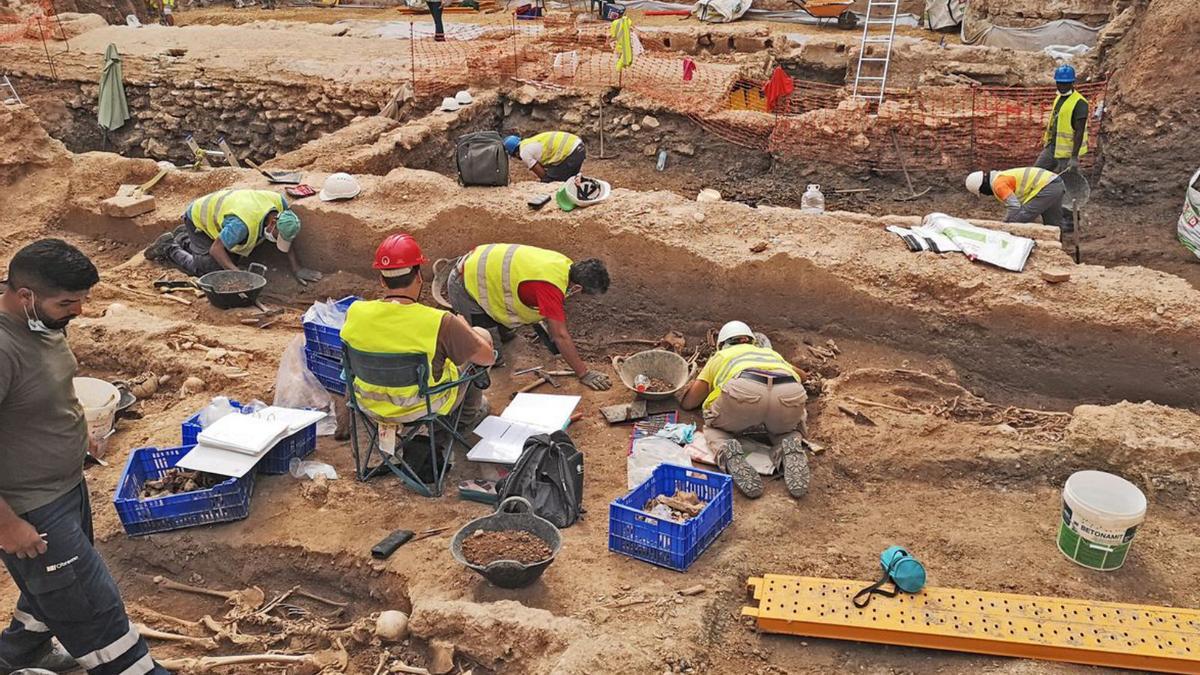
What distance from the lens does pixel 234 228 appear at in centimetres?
769

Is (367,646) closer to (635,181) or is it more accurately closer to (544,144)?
(544,144)

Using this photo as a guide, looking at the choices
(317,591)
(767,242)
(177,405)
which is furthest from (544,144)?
(317,591)

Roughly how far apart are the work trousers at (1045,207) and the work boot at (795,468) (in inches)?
176

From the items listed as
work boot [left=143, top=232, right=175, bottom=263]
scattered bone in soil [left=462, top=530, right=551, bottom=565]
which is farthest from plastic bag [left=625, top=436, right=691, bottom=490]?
work boot [left=143, top=232, right=175, bottom=263]

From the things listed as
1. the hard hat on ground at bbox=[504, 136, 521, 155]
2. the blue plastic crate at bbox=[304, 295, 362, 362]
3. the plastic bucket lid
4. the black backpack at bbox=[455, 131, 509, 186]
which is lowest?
the plastic bucket lid

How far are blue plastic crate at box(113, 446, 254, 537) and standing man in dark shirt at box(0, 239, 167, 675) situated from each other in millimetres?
856

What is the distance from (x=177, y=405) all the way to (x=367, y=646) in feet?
9.35

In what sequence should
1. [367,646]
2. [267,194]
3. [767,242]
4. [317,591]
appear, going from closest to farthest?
[367,646] → [317,591] → [767,242] → [267,194]

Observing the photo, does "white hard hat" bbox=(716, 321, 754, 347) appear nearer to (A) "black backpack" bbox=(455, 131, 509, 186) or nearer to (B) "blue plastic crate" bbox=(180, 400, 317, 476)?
(B) "blue plastic crate" bbox=(180, 400, 317, 476)

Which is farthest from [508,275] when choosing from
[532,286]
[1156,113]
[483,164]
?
[1156,113]

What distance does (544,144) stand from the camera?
31.9 feet

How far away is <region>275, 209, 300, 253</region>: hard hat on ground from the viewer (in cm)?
791

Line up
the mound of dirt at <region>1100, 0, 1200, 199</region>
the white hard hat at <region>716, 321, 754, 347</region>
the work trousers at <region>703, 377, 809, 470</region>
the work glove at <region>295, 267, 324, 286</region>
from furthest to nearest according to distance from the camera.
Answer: the mound of dirt at <region>1100, 0, 1200, 199</region> → the work glove at <region>295, 267, 324, 286</region> → the white hard hat at <region>716, 321, 754, 347</region> → the work trousers at <region>703, 377, 809, 470</region>

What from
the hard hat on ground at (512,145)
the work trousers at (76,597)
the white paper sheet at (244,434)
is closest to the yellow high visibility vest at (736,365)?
the white paper sheet at (244,434)
